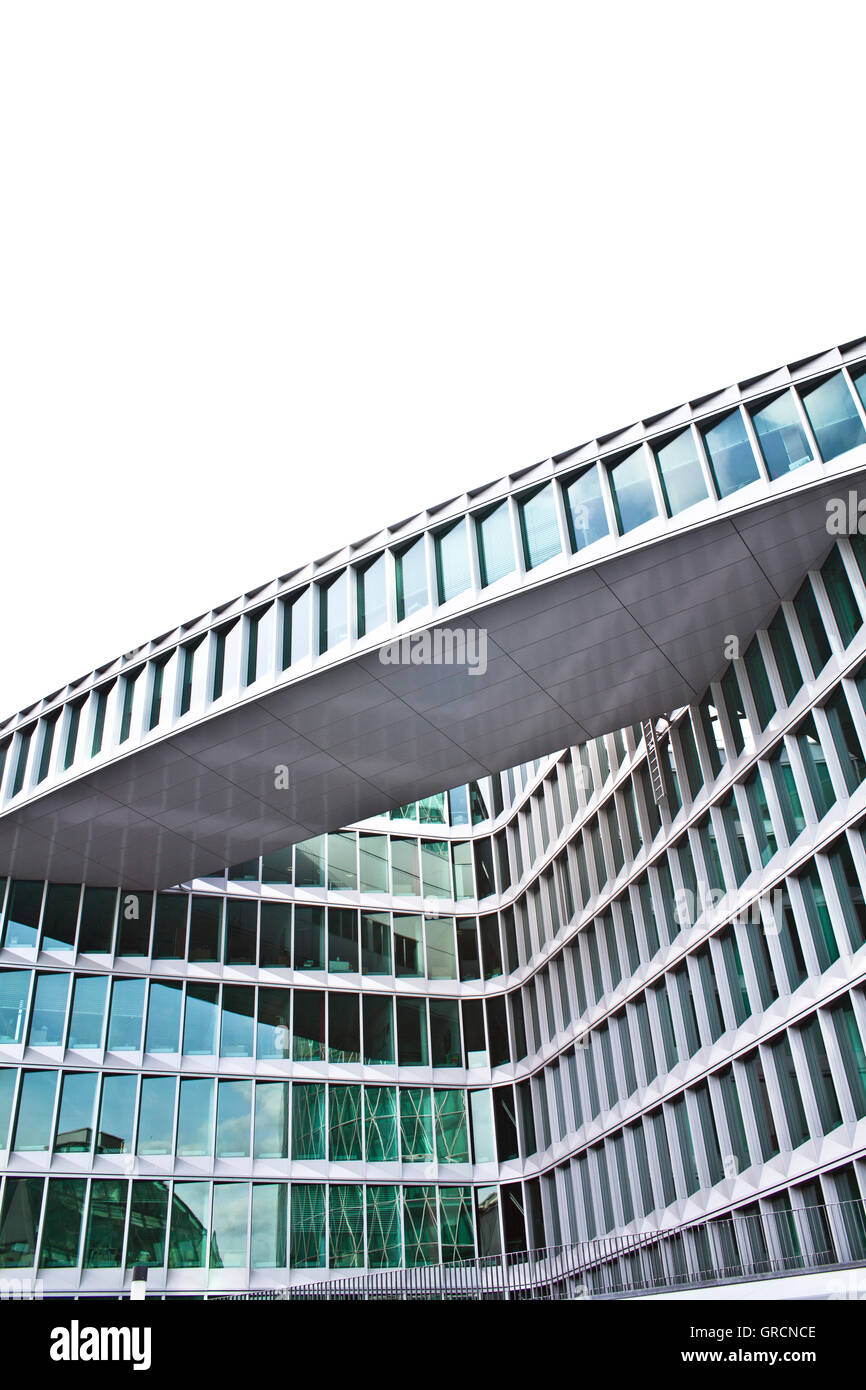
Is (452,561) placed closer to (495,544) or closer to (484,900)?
(495,544)

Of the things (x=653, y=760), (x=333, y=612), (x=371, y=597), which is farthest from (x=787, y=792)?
(x=333, y=612)

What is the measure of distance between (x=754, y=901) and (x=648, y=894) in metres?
5.70

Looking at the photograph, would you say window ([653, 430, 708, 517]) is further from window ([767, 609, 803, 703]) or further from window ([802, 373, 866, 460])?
window ([767, 609, 803, 703])

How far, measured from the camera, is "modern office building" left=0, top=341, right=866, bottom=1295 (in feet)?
60.7

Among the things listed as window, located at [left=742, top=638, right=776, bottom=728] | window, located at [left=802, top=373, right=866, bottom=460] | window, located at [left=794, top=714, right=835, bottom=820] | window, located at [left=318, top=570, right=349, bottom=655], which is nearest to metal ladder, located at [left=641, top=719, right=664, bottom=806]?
window, located at [left=742, top=638, right=776, bottom=728]

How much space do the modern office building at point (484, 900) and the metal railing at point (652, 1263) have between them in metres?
0.10

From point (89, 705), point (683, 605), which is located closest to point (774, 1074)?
point (683, 605)

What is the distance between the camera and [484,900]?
3509cm

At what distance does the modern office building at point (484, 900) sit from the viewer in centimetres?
1850

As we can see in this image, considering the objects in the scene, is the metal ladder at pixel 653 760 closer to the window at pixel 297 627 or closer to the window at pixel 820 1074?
the window at pixel 820 1074

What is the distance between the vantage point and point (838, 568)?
18.5 metres

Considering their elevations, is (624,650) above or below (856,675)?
above

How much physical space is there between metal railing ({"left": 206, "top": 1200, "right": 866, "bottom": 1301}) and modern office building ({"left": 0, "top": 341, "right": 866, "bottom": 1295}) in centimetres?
10

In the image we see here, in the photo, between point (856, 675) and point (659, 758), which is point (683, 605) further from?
point (659, 758)
